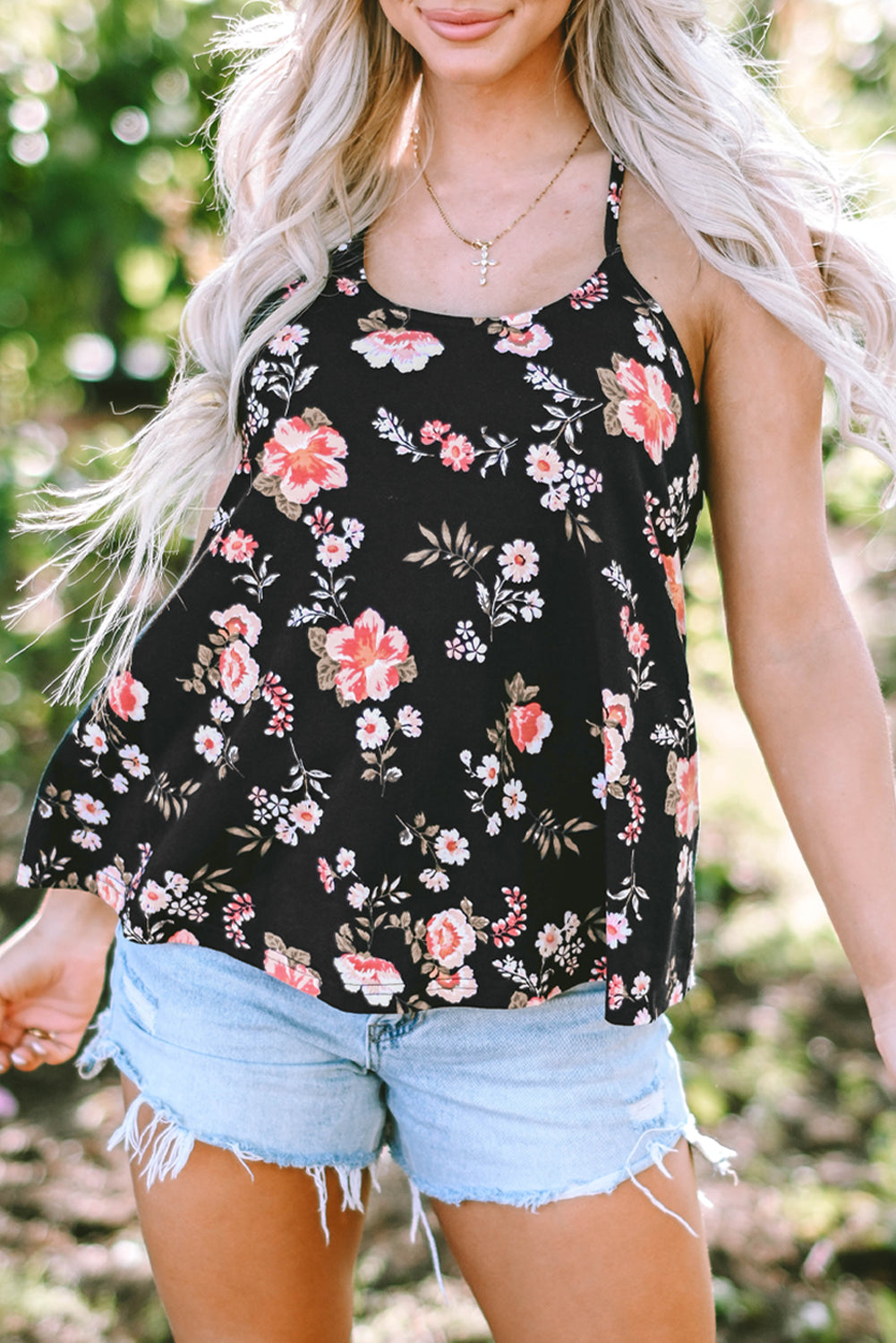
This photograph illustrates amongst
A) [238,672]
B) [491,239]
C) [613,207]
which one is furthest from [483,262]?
[238,672]

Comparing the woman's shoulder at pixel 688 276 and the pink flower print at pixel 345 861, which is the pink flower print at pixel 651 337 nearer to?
the woman's shoulder at pixel 688 276

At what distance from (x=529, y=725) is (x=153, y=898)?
0.43 m

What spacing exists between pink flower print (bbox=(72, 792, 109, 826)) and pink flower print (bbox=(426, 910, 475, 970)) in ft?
1.41

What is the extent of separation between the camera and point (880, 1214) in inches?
94.9

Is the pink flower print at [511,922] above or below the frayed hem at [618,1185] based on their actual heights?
above

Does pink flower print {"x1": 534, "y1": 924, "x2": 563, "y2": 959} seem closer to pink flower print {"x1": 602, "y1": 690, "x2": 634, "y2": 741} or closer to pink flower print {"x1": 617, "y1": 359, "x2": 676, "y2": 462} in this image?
pink flower print {"x1": 602, "y1": 690, "x2": 634, "y2": 741}

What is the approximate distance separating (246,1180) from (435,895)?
0.35 m

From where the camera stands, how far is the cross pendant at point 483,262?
135cm

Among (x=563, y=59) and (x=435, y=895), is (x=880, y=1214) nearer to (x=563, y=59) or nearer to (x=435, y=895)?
(x=435, y=895)

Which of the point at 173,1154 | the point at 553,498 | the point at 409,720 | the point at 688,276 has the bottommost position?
the point at 173,1154

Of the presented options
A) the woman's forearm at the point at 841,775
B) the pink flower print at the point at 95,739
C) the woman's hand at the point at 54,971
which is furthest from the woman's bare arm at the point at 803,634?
the woman's hand at the point at 54,971

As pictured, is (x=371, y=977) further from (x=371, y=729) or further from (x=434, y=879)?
(x=371, y=729)

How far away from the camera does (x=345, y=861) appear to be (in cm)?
126

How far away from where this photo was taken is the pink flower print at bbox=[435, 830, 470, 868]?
4.09ft
